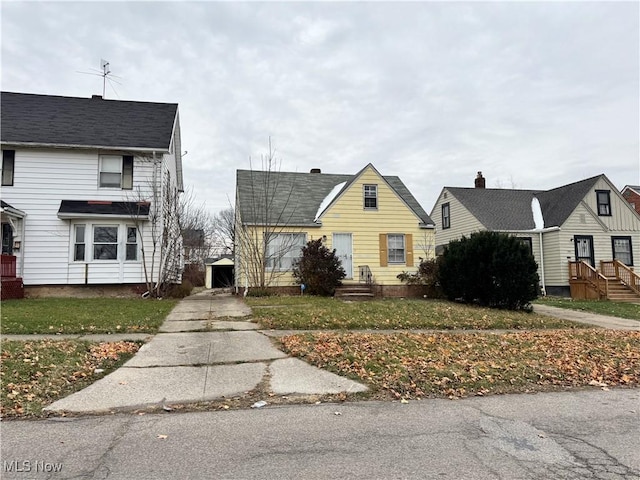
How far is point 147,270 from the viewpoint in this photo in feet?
56.6

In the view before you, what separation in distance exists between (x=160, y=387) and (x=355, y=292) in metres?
13.4

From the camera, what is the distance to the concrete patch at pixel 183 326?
31.3ft

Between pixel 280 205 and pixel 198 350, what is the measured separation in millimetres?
13196

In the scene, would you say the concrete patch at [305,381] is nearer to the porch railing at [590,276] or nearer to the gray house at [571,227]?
the porch railing at [590,276]

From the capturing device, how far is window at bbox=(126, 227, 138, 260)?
1698cm

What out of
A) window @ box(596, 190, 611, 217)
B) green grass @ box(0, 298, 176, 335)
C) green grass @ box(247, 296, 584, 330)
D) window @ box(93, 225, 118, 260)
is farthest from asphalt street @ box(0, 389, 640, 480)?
window @ box(596, 190, 611, 217)

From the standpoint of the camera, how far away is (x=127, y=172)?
17234 mm

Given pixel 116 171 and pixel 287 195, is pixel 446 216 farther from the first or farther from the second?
pixel 116 171

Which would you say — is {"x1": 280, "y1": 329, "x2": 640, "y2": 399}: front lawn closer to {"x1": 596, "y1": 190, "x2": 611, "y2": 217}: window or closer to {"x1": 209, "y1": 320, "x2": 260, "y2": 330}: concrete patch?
{"x1": 209, "y1": 320, "x2": 260, "y2": 330}: concrete patch

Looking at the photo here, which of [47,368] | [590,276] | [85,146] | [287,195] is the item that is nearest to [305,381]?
[47,368]

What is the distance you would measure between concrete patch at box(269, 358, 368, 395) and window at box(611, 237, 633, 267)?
23686 millimetres

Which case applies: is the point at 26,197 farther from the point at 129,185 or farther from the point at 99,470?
the point at 99,470

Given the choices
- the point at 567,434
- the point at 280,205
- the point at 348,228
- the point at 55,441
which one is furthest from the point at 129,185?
the point at 567,434

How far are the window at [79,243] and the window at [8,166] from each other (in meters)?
2.88
